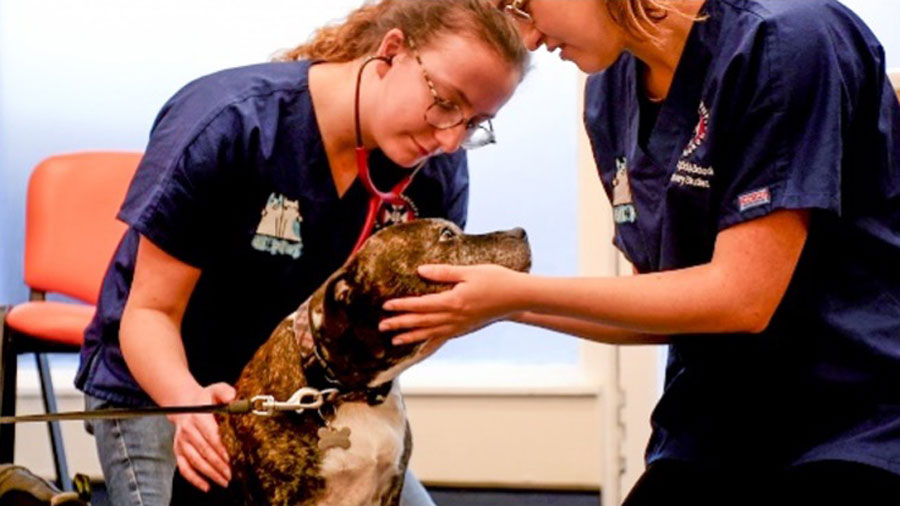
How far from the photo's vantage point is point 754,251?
5.05 ft

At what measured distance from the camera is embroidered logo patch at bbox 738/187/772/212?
153cm

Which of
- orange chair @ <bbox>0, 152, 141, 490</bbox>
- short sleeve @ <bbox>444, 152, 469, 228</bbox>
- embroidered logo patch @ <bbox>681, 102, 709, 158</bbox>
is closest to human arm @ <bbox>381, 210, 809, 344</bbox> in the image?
embroidered logo patch @ <bbox>681, 102, 709, 158</bbox>

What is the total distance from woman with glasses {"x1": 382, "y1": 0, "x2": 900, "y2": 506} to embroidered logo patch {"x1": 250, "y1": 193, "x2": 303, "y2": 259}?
324 millimetres

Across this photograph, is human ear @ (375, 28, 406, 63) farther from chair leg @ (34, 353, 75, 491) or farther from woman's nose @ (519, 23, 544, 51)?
chair leg @ (34, 353, 75, 491)

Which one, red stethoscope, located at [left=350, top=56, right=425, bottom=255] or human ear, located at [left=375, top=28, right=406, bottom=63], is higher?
human ear, located at [left=375, top=28, right=406, bottom=63]

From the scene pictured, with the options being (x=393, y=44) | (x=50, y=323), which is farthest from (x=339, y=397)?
(x=50, y=323)

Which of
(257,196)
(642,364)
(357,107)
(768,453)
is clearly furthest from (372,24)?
(642,364)

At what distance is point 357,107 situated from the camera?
186 cm

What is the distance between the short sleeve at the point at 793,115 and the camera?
1.53 meters

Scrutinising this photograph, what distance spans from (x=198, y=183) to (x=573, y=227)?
1.93m

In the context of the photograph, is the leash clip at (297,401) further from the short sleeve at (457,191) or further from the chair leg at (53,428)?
the chair leg at (53,428)

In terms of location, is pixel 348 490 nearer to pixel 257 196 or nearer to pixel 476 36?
pixel 257 196

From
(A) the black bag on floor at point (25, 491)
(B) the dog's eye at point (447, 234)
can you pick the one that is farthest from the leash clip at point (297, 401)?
(A) the black bag on floor at point (25, 491)

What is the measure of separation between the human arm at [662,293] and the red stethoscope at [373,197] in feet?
0.99
